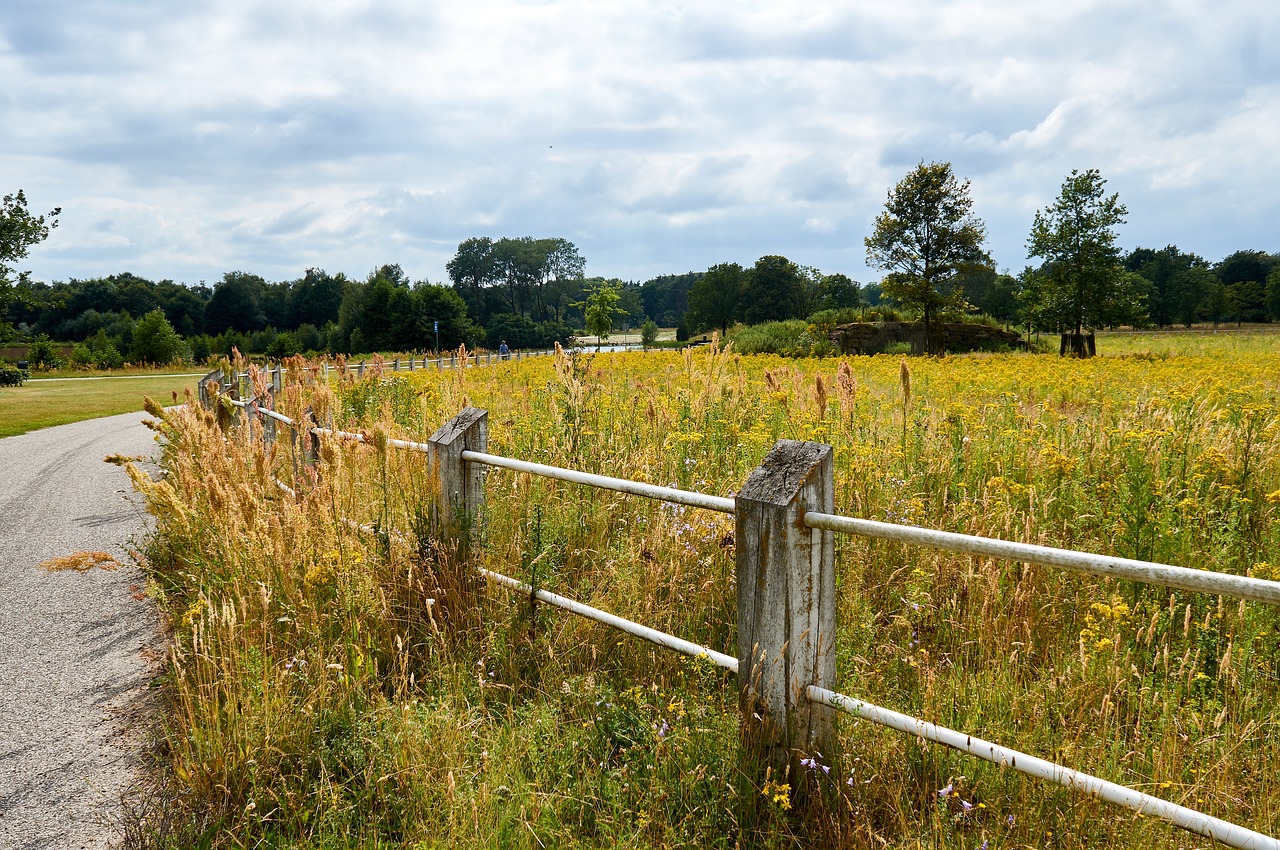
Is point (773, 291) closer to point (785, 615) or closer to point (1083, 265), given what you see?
point (1083, 265)

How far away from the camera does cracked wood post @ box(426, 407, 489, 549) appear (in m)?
4.29

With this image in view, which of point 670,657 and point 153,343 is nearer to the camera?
point 670,657

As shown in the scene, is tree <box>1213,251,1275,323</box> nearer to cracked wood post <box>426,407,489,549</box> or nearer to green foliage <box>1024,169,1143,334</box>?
green foliage <box>1024,169,1143,334</box>

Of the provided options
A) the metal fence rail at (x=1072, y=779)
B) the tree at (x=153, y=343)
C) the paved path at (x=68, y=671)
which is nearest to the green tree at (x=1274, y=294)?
the tree at (x=153, y=343)

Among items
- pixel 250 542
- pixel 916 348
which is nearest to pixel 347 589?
pixel 250 542

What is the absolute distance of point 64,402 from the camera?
2383 cm

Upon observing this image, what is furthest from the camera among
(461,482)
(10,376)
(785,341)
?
(10,376)

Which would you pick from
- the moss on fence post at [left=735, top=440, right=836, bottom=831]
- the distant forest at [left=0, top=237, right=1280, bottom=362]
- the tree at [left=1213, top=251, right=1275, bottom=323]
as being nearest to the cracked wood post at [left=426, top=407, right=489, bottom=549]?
the moss on fence post at [left=735, top=440, right=836, bottom=831]

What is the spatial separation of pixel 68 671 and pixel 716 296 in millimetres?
83449

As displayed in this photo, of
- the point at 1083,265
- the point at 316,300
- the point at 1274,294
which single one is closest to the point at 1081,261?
the point at 1083,265

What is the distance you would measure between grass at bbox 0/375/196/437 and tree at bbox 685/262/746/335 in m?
58.5

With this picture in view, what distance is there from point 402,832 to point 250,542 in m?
2.26

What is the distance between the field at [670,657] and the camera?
2664 mm

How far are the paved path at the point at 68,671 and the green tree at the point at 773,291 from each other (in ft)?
229
